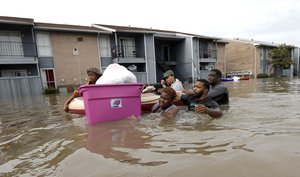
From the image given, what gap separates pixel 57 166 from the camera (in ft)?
7.54

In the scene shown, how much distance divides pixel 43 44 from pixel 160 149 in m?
16.7

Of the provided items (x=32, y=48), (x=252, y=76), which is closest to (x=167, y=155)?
(x=32, y=48)

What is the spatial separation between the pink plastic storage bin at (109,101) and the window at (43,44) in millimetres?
14410

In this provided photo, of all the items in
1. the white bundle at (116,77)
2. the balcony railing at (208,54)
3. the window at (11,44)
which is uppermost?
the window at (11,44)

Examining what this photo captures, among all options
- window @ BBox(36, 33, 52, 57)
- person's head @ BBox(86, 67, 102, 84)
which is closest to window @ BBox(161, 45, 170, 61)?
window @ BBox(36, 33, 52, 57)

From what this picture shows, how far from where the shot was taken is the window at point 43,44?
16.6m

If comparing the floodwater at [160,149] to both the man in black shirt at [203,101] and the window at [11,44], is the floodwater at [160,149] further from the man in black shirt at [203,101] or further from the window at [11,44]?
the window at [11,44]

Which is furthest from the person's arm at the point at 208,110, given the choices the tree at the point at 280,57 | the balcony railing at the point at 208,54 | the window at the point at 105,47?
the tree at the point at 280,57

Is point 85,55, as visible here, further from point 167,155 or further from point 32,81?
point 167,155

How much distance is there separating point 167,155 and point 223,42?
2835 centimetres

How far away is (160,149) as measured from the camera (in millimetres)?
2682

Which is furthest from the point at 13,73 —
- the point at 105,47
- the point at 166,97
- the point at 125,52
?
the point at 166,97

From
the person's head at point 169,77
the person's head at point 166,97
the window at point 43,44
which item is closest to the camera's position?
the person's head at point 166,97

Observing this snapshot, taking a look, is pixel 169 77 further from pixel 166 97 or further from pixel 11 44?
pixel 11 44
